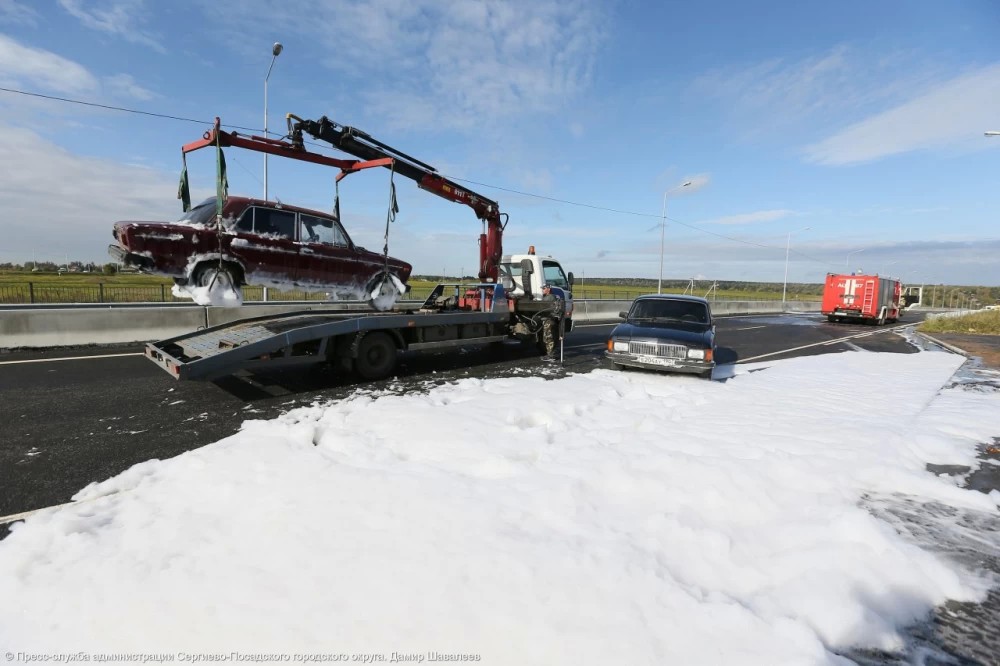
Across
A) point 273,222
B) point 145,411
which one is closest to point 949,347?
point 273,222

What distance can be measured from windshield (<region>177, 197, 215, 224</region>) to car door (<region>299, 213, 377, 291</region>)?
1215 millimetres

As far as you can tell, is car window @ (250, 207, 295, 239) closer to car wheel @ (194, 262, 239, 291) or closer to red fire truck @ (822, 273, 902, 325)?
car wheel @ (194, 262, 239, 291)

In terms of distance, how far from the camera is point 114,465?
405 cm

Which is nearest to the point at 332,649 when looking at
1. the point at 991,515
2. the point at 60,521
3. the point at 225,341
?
the point at 60,521

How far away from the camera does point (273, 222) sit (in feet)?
24.4

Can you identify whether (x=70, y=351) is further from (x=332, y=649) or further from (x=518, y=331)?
(x=332, y=649)

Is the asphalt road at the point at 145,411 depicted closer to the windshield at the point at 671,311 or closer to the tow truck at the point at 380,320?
the tow truck at the point at 380,320

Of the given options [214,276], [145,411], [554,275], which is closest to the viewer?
[145,411]

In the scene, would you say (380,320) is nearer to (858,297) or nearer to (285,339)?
(285,339)

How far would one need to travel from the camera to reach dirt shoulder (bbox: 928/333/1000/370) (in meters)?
11.7

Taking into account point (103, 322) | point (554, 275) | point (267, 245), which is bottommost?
point (103, 322)

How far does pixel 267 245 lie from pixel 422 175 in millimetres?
3277

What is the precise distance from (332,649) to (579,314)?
2076cm

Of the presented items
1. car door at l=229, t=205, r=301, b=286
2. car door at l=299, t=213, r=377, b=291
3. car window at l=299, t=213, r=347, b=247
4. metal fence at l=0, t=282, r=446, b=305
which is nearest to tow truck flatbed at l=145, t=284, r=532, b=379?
car door at l=299, t=213, r=377, b=291
